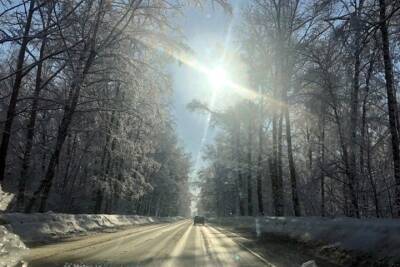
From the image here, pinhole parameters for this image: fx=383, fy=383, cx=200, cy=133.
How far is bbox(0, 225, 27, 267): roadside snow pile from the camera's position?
7602 mm

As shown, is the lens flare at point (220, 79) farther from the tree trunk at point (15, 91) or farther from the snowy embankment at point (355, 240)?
the snowy embankment at point (355, 240)

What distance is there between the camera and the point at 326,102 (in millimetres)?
20125

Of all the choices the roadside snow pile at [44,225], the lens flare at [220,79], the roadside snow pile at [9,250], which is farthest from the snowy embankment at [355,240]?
the lens flare at [220,79]

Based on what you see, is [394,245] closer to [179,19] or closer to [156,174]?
[179,19]

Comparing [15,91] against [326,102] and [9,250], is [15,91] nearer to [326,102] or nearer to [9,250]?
[9,250]

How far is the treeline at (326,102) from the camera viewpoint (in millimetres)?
11766

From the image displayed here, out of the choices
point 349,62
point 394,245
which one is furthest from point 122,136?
point 394,245

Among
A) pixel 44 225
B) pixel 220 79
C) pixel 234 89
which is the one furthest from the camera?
pixel 234 89

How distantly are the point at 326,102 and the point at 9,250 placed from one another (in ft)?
53.9

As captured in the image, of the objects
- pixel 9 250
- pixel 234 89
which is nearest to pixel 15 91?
pixel 9 250

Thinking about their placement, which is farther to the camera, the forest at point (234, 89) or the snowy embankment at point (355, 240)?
the forest at point (234, 89)

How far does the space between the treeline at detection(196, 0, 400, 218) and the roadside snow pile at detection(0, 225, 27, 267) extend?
8.84m

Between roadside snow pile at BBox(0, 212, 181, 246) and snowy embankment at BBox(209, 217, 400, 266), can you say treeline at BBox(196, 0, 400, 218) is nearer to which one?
snowy embankment at BBox(209, 217, 400, 266)

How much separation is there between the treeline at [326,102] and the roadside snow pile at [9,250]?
8.84 metres
